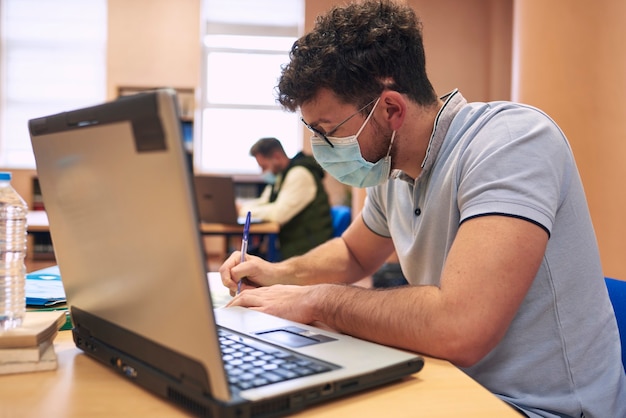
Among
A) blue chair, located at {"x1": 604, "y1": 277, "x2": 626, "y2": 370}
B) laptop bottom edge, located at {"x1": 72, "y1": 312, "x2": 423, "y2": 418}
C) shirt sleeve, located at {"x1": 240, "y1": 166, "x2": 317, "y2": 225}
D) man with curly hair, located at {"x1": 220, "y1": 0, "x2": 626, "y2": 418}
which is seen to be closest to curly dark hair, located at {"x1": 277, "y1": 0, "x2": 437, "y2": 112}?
man with curly hair, located at {"x1": 220, "y1": 0, "x2": 626, "y2": 418}

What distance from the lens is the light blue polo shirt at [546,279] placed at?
3.03 ft

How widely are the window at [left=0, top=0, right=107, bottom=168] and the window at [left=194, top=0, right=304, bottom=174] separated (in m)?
1.19

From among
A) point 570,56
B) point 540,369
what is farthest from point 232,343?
point 570,56

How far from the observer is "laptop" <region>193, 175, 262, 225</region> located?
347 cm

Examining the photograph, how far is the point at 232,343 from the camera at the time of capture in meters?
0.79

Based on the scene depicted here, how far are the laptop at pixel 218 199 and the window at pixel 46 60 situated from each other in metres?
3.60

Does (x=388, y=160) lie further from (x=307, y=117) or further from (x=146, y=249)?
(x=146, y=249)

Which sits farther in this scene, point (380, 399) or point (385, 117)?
point (385, 117)

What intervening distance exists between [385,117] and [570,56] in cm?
221

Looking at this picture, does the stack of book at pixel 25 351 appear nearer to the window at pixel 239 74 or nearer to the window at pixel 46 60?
the window at pixel 239 74

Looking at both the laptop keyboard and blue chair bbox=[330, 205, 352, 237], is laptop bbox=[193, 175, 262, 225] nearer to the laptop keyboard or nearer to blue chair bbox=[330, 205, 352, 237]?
blue chair bbox=[330, 205, 352, 237]

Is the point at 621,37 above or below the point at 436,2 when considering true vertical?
below

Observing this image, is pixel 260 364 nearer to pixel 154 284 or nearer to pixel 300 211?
pixel 154 284

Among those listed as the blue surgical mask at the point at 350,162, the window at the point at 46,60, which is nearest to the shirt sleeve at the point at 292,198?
the blue surgical mask at the point at 350,162
